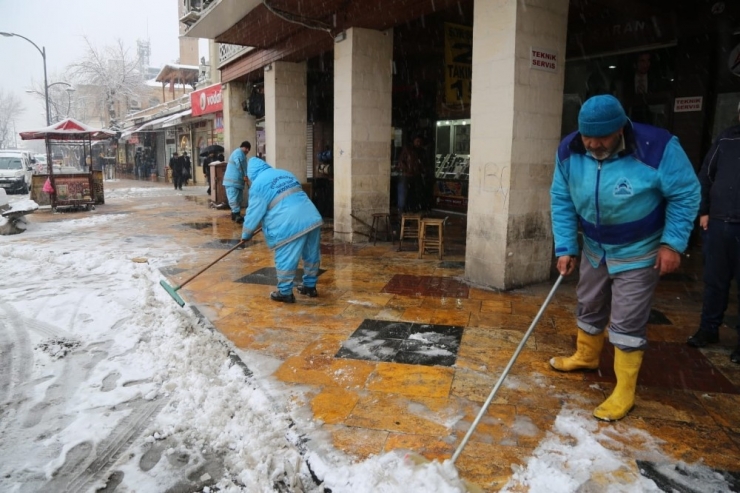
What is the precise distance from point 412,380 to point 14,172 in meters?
24.7

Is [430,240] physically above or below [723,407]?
above

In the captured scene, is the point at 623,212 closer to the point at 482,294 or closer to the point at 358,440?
the point at 358,440

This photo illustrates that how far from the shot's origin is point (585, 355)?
3850 millimetres

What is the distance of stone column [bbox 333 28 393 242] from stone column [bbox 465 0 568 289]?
3139 millimetres

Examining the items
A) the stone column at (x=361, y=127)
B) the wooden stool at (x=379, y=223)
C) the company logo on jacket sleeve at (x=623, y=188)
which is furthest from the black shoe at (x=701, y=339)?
the stone column at (x=361, y=127)

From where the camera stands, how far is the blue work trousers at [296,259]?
223 inches

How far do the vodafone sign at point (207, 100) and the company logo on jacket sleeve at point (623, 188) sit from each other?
15.8 m

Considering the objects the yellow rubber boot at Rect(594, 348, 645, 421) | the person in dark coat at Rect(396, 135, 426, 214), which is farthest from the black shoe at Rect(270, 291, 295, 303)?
the person in dark coat at Rect(396, 135, 426, 214)

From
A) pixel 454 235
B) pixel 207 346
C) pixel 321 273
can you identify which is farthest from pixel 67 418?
pixel 454 235

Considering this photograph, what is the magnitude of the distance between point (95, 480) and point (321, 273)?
15.0ft

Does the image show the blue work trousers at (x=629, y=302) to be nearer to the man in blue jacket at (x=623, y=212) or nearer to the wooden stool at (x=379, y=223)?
the man in blue jacket at (x=623, y=212)

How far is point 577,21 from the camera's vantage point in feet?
30.4

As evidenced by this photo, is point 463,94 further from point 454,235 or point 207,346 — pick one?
point 207,346

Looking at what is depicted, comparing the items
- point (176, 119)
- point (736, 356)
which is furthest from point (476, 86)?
point (176, 119)
